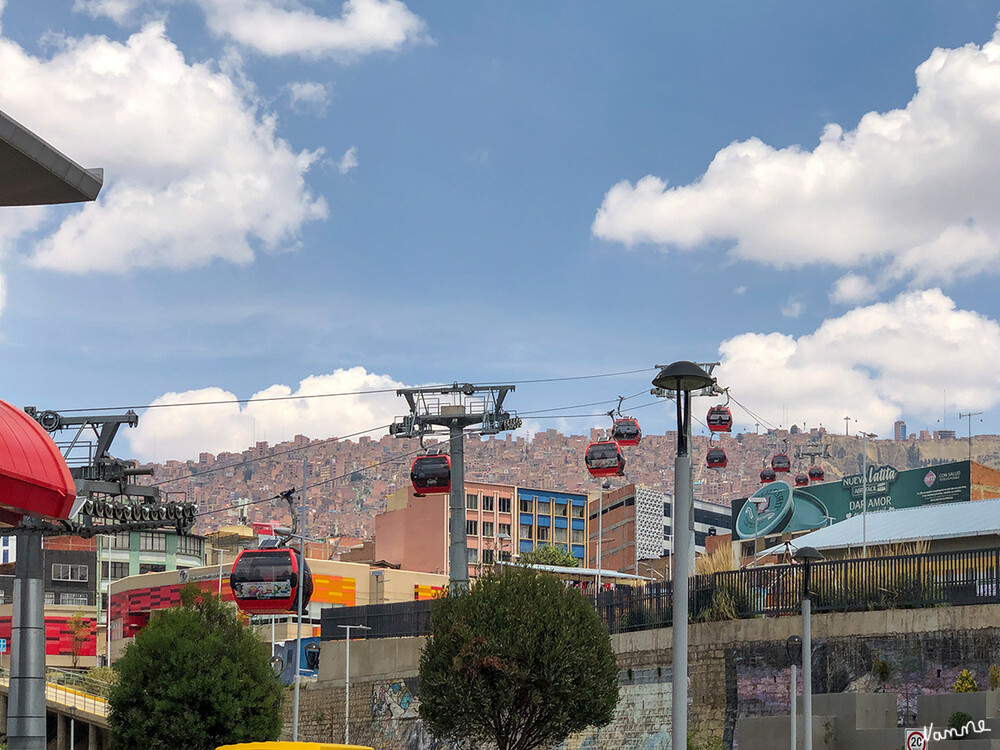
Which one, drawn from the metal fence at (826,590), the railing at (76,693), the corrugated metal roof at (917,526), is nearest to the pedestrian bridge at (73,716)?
the railing at (76,693)

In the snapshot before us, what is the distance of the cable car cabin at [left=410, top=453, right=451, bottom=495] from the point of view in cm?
4384

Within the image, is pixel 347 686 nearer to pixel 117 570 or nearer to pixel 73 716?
pixel 73 716

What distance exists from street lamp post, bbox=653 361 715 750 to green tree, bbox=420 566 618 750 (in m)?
12.6

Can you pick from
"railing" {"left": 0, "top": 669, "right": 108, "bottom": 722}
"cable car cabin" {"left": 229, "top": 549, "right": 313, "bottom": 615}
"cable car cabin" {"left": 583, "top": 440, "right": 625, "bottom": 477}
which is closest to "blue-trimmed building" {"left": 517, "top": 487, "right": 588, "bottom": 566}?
"railing" {"left": 0, "top": 669, "right": 108, "bottom": 722}

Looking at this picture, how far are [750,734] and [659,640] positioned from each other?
789cm

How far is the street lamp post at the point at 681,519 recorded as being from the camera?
53.7ft

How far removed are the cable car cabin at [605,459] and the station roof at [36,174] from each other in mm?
40502

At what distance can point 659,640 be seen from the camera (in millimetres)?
34688

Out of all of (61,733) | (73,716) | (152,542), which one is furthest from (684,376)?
(152,542)

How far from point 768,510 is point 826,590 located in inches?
2781

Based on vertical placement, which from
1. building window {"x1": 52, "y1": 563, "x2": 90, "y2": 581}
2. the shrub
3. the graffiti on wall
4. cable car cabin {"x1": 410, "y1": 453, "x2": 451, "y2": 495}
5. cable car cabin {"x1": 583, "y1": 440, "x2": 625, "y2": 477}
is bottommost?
the graffiti on wall

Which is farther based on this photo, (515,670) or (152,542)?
(152,542)

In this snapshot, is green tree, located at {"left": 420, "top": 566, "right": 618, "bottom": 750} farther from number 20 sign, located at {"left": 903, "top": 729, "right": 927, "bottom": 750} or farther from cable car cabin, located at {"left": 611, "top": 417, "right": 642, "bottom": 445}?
cable car cabin, located at {"left": 611, "top": 417, "right": 642, "bottom": 445}

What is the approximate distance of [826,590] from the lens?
3155 cm
